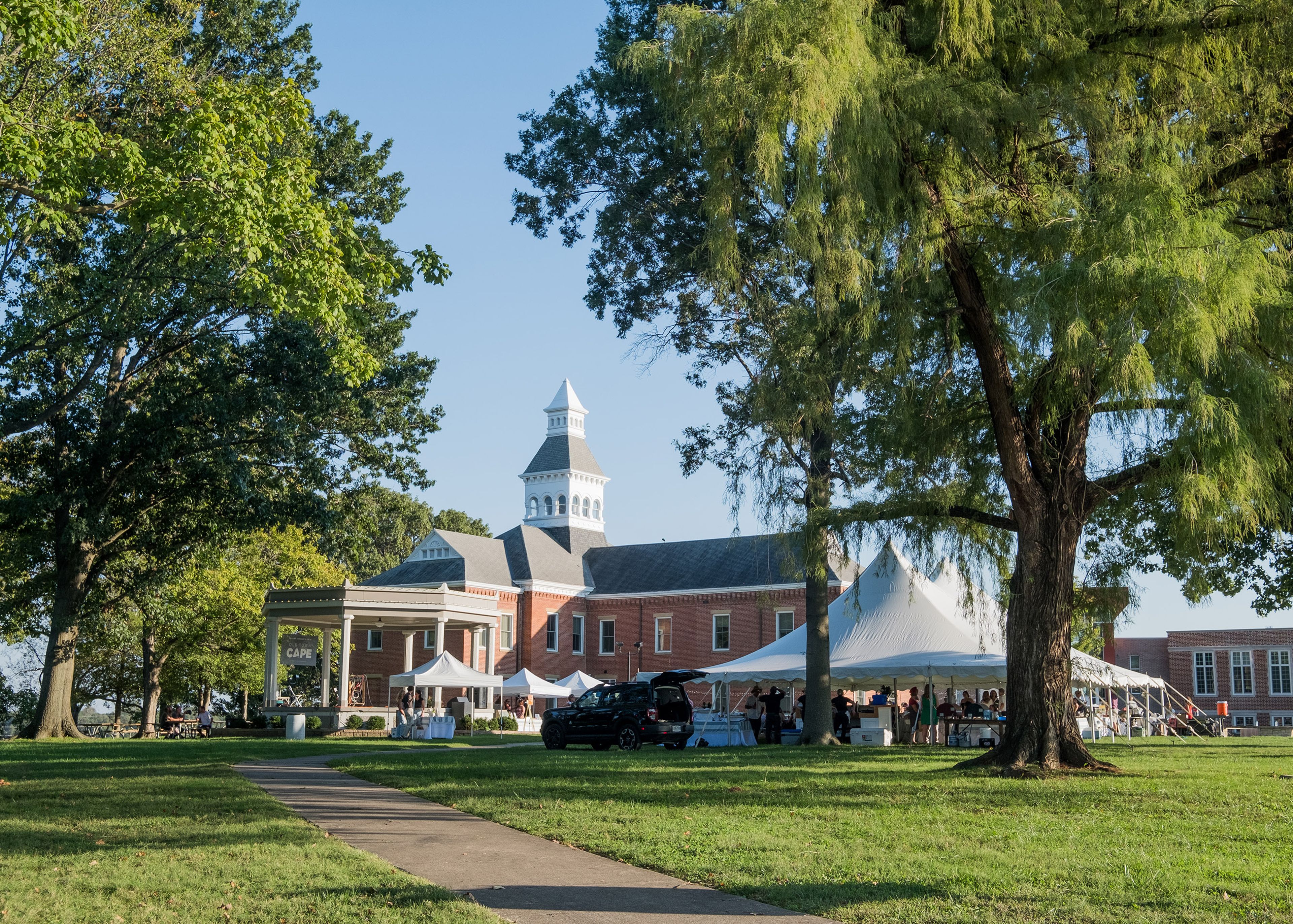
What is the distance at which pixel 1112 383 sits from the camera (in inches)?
440

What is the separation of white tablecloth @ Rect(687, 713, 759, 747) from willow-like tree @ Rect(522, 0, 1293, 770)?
14.4m

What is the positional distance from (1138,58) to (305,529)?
72.8 ft

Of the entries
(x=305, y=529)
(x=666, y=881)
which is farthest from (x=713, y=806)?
(x=305, y=529)

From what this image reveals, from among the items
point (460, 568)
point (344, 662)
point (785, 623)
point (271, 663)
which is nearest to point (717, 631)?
point (785, 623)

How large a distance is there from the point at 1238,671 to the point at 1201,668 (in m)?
2.05

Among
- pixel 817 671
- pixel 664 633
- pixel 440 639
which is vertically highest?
pixel 664 633

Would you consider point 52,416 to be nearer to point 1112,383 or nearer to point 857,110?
point 857,110

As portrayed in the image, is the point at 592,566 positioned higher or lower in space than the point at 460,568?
higher

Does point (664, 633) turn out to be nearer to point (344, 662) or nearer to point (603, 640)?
point (603, 640)

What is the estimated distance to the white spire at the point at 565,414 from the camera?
221 feet

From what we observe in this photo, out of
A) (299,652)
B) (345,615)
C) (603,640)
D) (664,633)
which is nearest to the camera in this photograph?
(299,652)

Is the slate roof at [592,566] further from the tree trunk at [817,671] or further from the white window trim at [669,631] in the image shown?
the tree trunk at [817,671]

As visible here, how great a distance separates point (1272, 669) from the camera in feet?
206

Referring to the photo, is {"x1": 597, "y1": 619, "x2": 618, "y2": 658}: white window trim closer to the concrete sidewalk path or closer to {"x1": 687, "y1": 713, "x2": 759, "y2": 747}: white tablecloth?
{"x1": 687, "y1": 713, "x2": 759, "y2": 747}: white tablecloth
